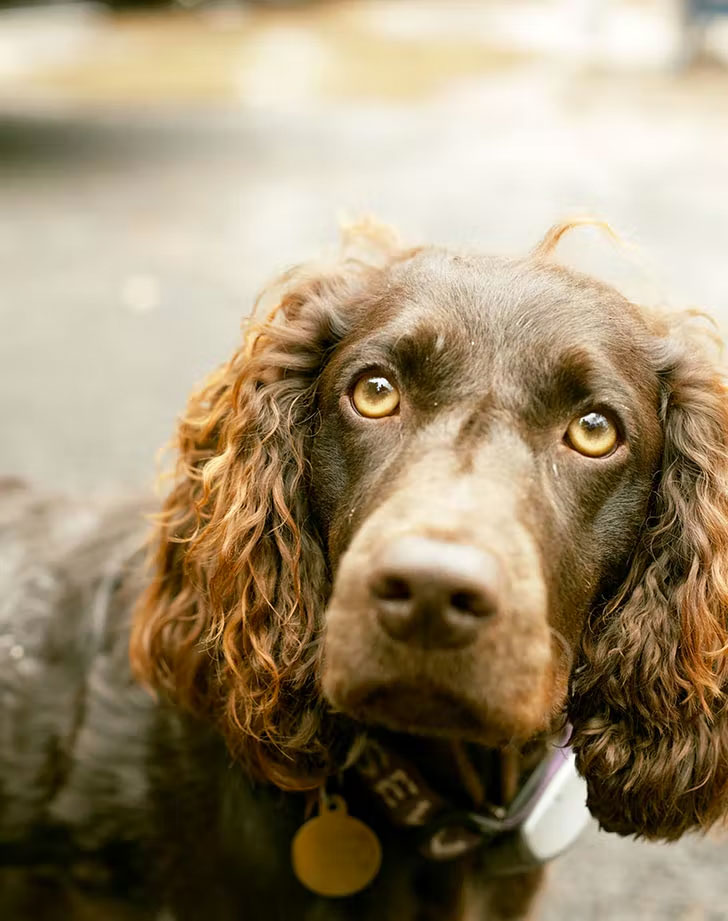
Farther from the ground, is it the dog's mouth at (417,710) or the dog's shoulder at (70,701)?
the dog's mouth at (417,710)

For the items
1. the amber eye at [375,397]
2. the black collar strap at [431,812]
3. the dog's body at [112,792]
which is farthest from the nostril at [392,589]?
the dog's body at [112,792]

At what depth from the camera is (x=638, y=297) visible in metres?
2.54

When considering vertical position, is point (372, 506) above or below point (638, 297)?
below

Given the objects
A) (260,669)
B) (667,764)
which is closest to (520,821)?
(667,764)

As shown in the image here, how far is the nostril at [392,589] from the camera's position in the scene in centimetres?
162

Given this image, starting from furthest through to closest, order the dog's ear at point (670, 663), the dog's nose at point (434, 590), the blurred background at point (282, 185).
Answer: the blurred background at point (282, 185) → the dog's ear at point (670, 663) → the dog's nose at point (434, 590)

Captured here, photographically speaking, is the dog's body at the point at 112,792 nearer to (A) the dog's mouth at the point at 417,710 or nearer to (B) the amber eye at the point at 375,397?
(A) the dog's mouth at the point at 417,710

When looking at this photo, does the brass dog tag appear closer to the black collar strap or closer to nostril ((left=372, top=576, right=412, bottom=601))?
the black collar strap

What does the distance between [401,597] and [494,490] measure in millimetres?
267

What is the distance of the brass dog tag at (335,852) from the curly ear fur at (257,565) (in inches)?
4.3

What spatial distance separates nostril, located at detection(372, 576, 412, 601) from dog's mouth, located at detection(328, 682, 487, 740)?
0.16 metres

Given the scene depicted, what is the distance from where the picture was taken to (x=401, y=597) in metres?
1.64

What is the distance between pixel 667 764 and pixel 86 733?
1.26m

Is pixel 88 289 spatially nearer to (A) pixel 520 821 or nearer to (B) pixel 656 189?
(B) pixel 656 189
